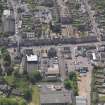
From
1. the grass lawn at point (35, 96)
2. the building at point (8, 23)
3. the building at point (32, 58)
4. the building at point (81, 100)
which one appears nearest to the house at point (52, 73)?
the building at point (32, 58)

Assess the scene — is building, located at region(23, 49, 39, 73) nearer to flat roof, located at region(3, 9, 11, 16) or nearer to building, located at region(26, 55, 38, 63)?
building, located at region(26, 55, 38, 63)

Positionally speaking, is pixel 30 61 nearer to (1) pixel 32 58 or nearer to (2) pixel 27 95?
(1) pixel 32 58

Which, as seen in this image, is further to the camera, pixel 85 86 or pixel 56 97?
pixel 85 86

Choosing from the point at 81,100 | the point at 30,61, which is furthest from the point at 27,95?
the point at 30,61

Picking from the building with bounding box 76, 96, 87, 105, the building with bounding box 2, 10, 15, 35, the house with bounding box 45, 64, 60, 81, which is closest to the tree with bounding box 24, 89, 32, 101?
the house with bounding box 45, 64, 60, 81

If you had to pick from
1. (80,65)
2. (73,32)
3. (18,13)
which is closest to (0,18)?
(18,13)

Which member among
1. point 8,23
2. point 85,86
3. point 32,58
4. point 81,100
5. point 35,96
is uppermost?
point 8,23
